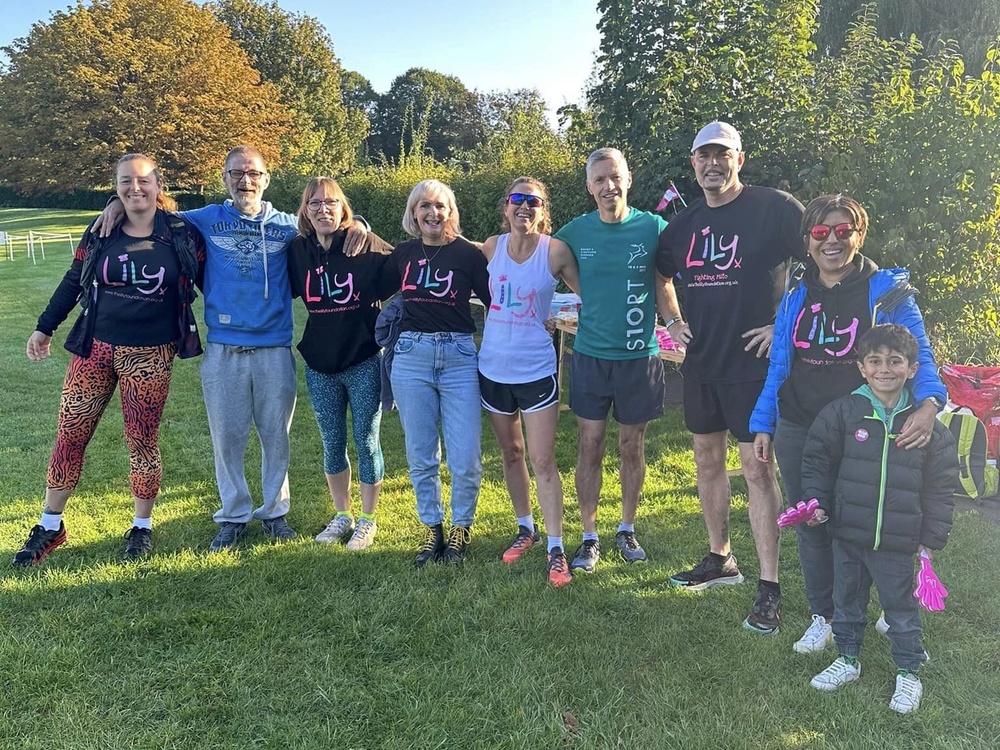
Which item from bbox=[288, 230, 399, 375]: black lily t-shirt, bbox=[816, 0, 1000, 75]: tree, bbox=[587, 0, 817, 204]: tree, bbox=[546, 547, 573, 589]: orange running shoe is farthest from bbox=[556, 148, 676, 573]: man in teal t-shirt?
bbox=[816, 0, 1000, 75]: tree

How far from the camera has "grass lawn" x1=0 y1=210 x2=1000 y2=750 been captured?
245 centimetres

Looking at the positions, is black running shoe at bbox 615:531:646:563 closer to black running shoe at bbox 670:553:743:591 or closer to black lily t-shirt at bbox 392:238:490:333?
black running shoe at bbox 670:553:743:591

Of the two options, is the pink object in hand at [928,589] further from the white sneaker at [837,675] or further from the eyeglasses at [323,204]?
the eyeglasses at [323,204]

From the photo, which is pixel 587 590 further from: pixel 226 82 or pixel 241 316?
pixel 226 82

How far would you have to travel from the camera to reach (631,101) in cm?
636

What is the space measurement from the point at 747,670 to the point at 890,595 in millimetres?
604

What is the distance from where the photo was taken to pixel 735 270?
3.04 meters

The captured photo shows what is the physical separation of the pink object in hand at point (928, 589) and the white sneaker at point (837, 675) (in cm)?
38

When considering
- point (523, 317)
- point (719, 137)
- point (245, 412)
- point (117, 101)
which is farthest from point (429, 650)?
point (117, 101)

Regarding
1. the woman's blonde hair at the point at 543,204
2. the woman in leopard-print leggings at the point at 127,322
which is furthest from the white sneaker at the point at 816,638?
the woman in leopard-print leggings at the point at 127,322

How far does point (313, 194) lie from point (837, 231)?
8.05 feet

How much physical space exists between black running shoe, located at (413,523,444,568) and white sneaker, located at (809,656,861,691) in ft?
6.12

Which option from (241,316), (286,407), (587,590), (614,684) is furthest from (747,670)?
(241,316)

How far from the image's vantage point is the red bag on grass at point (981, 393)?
14.4 ft
